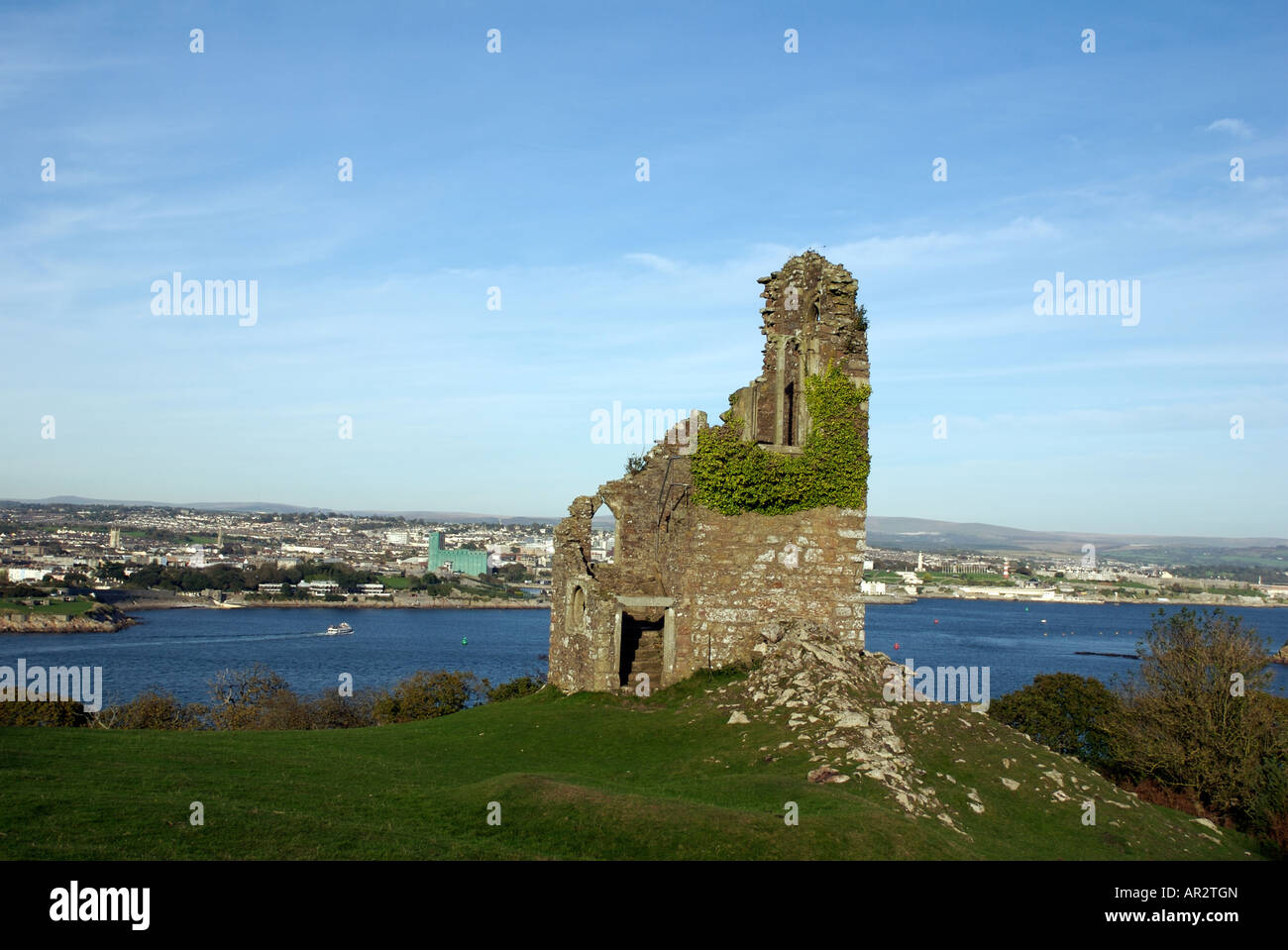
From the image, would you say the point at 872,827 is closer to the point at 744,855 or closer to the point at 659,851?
the point at 744,855

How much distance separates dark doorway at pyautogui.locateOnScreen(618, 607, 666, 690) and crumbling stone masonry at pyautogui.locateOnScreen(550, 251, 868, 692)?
3cm

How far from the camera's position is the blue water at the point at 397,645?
79.1m

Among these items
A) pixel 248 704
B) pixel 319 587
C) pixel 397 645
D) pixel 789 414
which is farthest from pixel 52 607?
pixel 789 414

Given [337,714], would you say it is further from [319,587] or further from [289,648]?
[319,587]

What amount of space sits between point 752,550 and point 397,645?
3702 inches

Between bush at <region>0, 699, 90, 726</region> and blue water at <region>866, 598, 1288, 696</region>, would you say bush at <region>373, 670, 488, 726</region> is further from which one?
blue water at <region>866, 598, 1288, 696</region>

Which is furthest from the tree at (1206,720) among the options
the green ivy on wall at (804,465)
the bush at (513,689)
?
the bush at (513,689)

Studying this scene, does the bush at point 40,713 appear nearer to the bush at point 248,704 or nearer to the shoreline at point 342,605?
the bush at point 248,704

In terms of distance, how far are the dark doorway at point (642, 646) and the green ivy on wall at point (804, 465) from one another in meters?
3.61

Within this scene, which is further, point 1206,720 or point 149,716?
point 149,716

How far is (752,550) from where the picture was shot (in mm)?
20766
